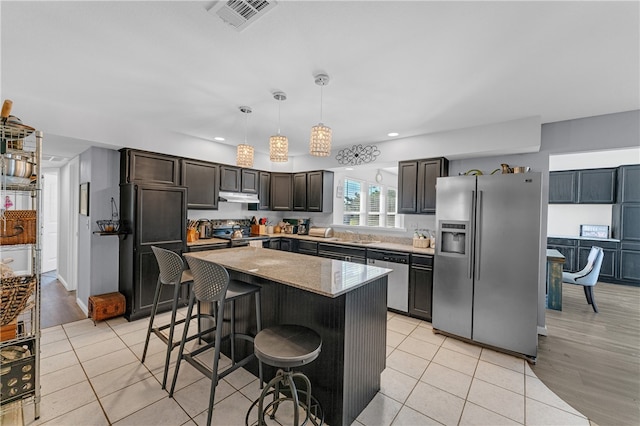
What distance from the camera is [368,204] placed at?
675cm

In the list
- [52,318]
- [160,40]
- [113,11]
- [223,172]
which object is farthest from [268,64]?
[52,318]

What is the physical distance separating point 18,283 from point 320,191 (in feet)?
13.5

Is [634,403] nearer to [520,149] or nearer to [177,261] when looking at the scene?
[520,149]

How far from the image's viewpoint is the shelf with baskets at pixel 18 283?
1820 mm

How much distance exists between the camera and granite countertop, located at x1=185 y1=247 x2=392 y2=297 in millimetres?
1750

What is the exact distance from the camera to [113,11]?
5.32 ft

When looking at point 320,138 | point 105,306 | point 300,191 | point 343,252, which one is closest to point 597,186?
point 343,252

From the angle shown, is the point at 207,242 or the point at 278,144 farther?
the point at 207,242

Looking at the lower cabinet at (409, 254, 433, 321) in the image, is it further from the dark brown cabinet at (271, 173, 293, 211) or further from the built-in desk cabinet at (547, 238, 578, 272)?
the built-in desk cabinet at (547, 238, 578, 272)

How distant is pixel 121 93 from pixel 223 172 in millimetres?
2096

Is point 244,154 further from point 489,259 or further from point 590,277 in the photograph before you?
point 590,277

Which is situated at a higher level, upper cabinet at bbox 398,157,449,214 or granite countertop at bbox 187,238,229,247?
upper cabinet at bbox 398,157,449,214

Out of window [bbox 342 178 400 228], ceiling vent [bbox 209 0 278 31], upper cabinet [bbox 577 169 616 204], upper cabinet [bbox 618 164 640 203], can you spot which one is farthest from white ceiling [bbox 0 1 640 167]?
upper cabinet [bbox 577 169 616 204]

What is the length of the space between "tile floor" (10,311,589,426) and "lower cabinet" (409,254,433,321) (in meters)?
0.64
